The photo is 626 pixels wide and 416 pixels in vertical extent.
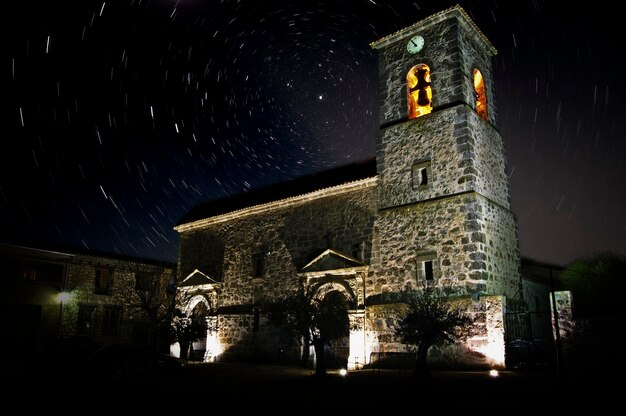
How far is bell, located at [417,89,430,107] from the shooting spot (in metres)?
20.3

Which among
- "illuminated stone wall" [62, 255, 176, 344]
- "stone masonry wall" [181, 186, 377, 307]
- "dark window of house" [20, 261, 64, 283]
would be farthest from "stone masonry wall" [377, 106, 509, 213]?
"dark window of house" [20, 261, 64, 283]

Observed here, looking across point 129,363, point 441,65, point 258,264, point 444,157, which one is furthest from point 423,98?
point 129,363

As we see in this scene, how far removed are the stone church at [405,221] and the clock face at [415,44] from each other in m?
0.05

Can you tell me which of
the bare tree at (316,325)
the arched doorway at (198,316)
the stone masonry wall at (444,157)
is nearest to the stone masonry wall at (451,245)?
the stone masonry wall at (444,157)

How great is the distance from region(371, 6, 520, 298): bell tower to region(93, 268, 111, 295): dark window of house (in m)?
20.8

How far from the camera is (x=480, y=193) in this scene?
18.1m

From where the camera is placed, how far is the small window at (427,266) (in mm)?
17922

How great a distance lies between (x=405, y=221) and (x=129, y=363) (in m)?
11.0

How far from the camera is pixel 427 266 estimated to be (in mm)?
18188

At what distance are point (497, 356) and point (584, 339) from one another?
2.62 m

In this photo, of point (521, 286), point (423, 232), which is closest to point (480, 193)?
point (423, 232)

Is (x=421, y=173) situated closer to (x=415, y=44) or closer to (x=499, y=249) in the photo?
(x=499, y=249)

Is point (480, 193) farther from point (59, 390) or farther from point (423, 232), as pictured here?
point (59, 390)

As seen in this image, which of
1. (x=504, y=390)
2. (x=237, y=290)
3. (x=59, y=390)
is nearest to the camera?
(x=504, y=390)
